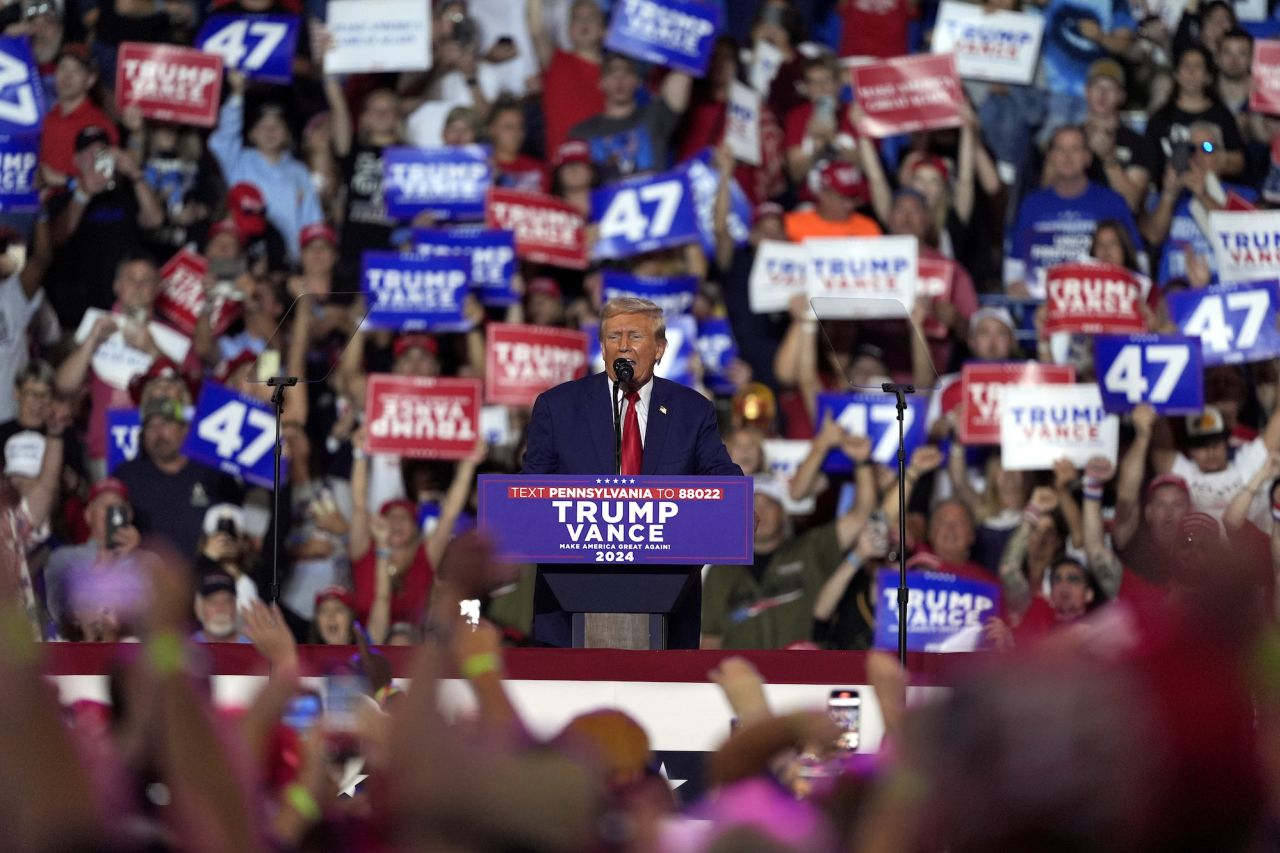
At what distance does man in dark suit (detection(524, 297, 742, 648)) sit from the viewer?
6055 mm

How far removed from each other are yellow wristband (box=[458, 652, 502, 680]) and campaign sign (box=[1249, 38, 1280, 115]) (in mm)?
A: 8006

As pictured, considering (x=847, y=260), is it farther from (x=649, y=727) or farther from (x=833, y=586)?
(x=649, y=727)

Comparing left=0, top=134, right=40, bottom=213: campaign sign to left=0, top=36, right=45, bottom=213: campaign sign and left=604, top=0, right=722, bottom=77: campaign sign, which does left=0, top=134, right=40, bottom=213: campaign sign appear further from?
left=604, top=0, right=722, bottom=77: campaign sign

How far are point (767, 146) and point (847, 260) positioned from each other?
1.33 m

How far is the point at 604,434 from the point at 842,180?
3.82 m

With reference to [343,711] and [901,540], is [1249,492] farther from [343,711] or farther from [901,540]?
[343,711]

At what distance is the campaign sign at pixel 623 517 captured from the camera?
5.51 metres

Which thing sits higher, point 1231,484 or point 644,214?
point 644,214

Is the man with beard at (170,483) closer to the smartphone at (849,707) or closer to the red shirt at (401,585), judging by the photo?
the red shirt at (401,585)

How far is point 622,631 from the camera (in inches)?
224

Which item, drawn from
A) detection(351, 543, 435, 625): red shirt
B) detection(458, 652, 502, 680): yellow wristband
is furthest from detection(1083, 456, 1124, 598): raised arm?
detection(458, 652, 502, 680): yellow wristband

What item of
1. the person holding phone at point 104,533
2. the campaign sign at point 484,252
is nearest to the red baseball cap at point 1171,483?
the campaign sign at point 484,252

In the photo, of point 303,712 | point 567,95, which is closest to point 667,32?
point 567,95

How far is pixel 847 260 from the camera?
8.95m
